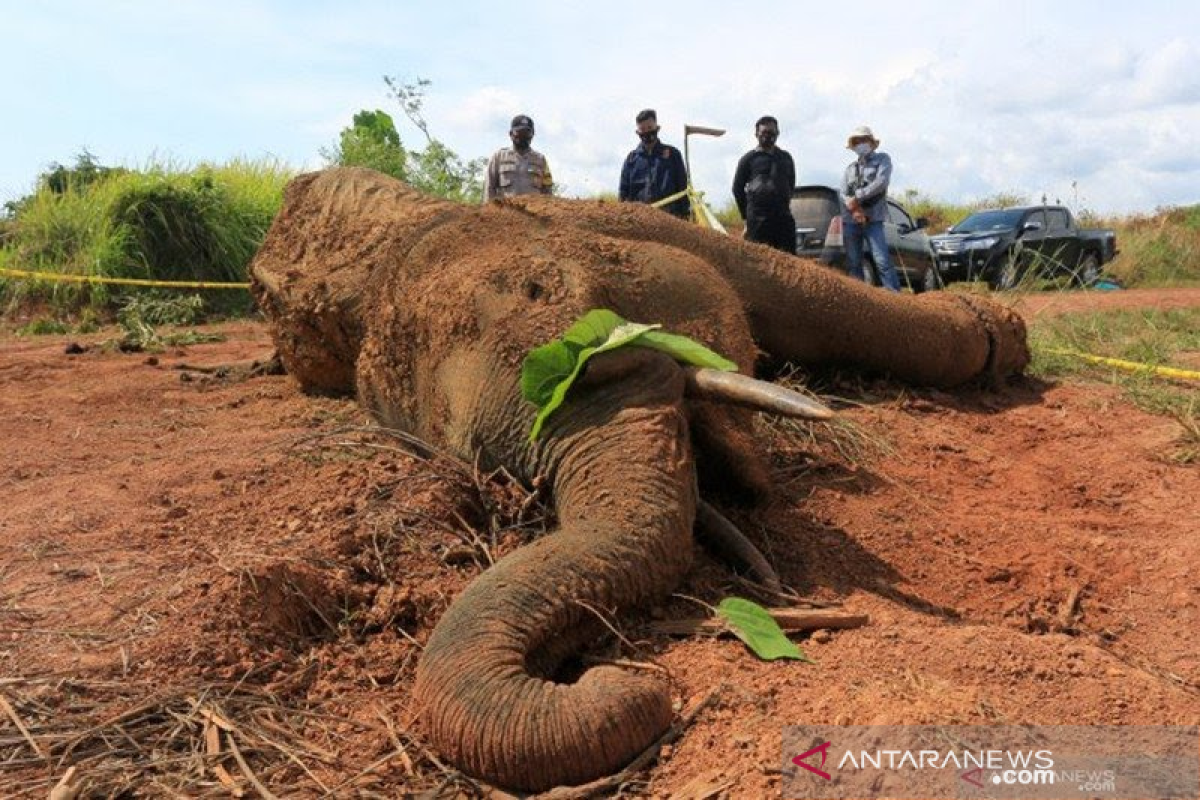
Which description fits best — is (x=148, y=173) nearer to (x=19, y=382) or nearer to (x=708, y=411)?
(x=19, y=382)

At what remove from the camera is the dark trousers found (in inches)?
402

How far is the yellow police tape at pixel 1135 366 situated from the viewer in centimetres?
707

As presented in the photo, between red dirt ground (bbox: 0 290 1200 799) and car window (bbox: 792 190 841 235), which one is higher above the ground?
car window (bbox: 792 190 841 235)

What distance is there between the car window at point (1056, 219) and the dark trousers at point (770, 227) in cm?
1126

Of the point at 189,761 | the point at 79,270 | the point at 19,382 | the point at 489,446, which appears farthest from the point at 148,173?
the point at 189,761

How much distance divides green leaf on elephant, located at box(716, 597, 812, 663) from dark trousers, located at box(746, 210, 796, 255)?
23.6 feet

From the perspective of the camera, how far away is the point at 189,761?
2785 mm

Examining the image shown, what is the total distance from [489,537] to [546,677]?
3.22 feet

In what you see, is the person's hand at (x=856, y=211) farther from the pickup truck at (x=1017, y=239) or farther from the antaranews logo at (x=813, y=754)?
the antaranews logo at (x=813, y=754)

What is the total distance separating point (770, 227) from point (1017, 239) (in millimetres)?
9281

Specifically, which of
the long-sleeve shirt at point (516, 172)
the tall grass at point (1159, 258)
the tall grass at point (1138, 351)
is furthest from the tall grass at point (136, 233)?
the tall grass at point (1159, 258)

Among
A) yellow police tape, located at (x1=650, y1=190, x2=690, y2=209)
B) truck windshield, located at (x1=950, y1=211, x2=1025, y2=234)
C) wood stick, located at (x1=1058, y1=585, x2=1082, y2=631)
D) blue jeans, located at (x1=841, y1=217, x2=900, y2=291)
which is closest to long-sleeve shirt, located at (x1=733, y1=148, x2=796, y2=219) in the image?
yellow police tape, located at (x1=650, y1=190, x2=690, y2=209)

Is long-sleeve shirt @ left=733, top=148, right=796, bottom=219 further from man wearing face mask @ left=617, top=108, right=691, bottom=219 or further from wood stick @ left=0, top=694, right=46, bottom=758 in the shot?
wood stick @ left=0, top=694, right=46, bottom=758

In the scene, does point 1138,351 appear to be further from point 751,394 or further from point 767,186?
point 751,394
